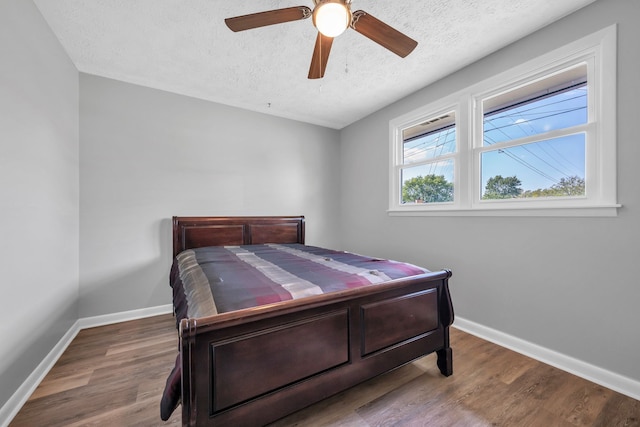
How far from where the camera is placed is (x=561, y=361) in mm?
1909

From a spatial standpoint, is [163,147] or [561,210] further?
[163,147]

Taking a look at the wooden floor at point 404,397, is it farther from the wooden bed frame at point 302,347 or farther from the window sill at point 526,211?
the window sill at point 526,211

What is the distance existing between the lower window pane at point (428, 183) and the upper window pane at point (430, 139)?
0.40 ft

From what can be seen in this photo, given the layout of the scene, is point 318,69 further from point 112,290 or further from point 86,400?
point 112,290

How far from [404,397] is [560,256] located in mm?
1571

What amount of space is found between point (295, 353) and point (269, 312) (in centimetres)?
29

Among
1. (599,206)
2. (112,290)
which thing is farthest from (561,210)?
(112,290)

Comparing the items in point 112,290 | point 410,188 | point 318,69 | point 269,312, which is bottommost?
point 112,290

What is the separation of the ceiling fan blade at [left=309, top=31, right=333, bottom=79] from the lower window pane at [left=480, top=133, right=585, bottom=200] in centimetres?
176

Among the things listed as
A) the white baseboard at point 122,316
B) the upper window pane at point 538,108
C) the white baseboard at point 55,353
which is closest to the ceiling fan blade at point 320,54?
the upper window pane at point 538,108

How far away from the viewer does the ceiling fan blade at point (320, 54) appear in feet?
5.42

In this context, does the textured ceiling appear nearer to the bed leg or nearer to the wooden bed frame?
→ the wooden bed frame

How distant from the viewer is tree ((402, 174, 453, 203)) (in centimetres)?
A: 283

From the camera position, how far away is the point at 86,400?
1587 millimetres
